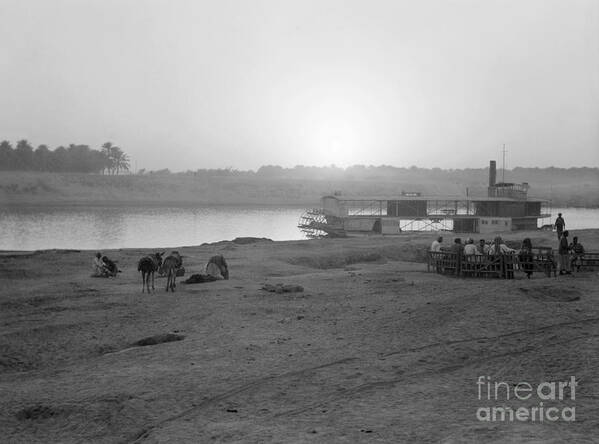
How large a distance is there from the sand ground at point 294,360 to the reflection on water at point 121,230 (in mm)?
33295

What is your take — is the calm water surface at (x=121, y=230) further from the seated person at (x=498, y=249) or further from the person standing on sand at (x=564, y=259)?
the person standing on sand at (x=564, y=259)

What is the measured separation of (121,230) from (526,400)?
6147cm

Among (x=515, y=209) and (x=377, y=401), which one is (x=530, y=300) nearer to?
(x=377, y=401)

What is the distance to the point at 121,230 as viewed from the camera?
66438 mm

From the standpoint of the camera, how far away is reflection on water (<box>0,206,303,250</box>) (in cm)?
5428

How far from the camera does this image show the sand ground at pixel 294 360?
8578 mm

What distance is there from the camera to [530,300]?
15.7 metres

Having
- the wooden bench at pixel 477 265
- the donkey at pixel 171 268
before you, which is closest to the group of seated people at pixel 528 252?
the wooden bench at pixel 477 265

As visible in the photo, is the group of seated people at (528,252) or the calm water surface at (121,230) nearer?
the group of seated people at (528,252)

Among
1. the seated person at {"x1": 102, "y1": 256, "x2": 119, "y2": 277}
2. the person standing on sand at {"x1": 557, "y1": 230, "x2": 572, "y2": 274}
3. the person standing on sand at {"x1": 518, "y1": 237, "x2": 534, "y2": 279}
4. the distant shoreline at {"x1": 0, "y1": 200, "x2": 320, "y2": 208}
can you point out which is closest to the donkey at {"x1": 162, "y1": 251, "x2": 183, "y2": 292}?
the seated person at {"x1": 102, "y1": 256, "x2": 119, "y2": 277}

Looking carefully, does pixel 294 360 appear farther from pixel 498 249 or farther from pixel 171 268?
pixel 498 249

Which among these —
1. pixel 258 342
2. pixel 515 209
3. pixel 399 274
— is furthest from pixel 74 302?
pixel 515 209

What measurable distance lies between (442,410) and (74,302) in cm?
1379

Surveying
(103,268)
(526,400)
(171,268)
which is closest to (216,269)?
(171,268)
